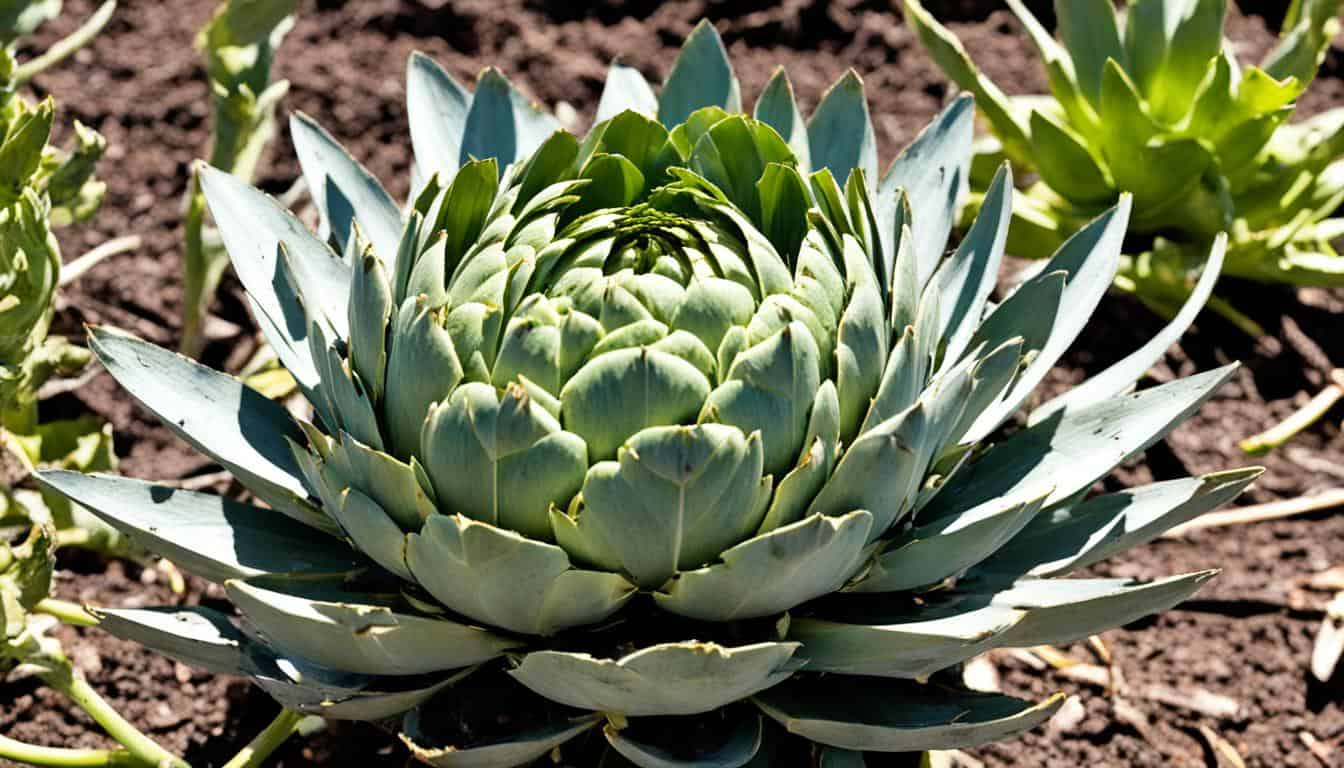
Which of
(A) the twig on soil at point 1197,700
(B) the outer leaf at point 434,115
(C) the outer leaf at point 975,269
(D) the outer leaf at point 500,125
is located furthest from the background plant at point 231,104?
(A) the twig on soil at point 1197,700

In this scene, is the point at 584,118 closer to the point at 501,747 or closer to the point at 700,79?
the point at 700,79

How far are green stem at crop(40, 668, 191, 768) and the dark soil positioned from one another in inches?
7.0

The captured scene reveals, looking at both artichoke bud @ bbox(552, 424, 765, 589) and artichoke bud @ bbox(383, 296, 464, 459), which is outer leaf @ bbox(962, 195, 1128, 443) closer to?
artichoke bud @ bbox(552, 424, 765, 589)

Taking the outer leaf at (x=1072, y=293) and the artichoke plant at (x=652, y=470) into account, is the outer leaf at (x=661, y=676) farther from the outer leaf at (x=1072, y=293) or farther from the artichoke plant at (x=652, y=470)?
the outer leaf at (x=1072, y=293)

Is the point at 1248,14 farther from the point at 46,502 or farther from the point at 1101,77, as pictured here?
the point at 46,502

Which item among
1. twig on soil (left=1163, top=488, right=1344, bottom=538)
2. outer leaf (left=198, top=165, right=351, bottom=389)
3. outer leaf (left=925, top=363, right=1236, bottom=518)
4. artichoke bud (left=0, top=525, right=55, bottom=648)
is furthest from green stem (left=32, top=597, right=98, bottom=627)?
twig on soil (left=1163, top=488, right=1344, bottom=538)

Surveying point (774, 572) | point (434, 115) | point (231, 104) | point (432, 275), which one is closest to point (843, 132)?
point (434, 115)

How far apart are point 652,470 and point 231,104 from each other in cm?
131

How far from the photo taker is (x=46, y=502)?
229cm

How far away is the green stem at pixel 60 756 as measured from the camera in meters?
1.99

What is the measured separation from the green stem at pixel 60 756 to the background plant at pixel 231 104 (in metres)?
0.87

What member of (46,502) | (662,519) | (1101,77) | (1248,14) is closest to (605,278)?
(662,519)

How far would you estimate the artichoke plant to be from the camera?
62.3 inches

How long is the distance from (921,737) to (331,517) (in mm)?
739
